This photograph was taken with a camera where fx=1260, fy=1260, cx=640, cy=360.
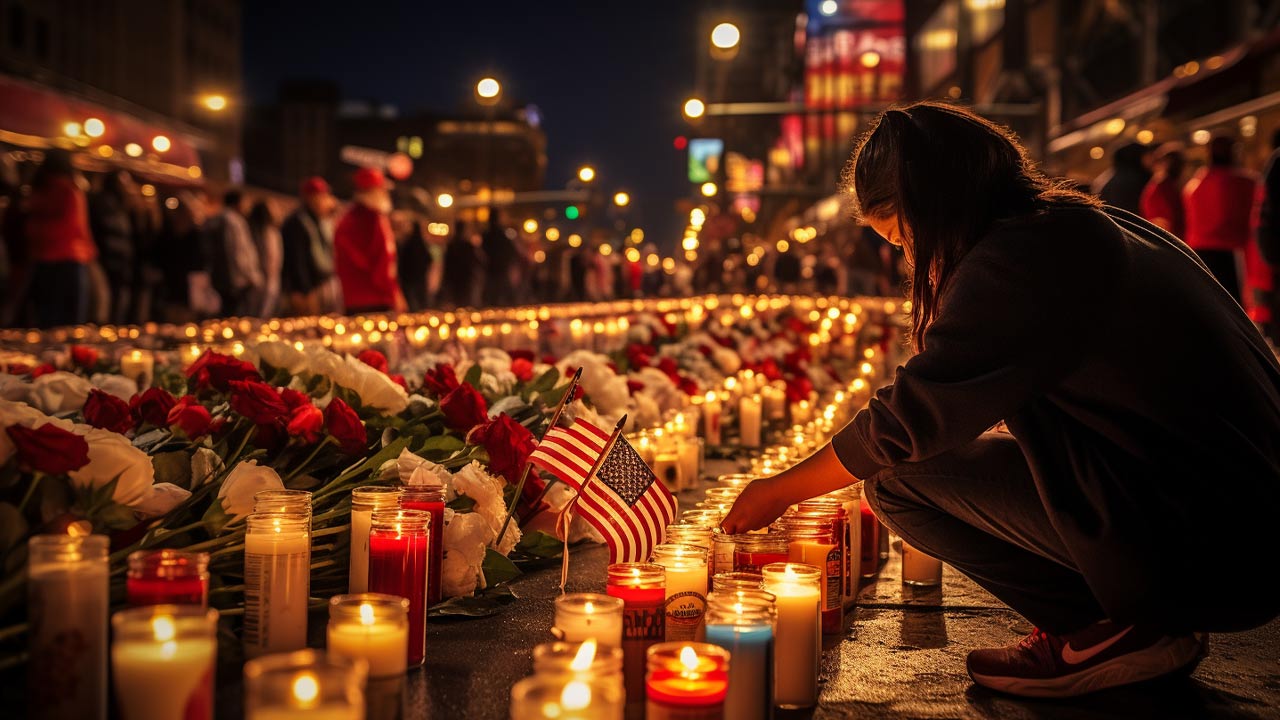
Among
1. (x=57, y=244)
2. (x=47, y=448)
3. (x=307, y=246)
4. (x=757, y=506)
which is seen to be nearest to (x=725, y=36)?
(x=307, y=246)

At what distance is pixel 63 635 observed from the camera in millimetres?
2271

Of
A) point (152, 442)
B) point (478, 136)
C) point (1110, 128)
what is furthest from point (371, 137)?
→ point (152, 442)

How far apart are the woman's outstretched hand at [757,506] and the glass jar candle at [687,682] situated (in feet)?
3.28

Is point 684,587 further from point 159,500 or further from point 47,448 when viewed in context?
point 47,448

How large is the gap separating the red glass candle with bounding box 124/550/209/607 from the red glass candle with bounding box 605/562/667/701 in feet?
2.82

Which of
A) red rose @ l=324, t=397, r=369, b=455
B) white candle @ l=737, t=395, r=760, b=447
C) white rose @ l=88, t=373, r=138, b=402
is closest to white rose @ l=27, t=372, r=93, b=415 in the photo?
white rose @ l=88, t=373, r=138, b=402

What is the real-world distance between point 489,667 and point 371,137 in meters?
97.8

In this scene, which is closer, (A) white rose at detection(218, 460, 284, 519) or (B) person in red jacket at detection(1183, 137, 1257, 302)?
(A) white rose at detection(218, 460, 284, 519)

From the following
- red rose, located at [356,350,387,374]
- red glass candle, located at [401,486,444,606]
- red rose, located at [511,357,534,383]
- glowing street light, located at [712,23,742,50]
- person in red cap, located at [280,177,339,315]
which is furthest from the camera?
glowing street light, located at [712,23,742,50]

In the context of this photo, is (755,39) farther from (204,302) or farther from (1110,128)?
(204,302)

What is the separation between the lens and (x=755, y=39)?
93.1m

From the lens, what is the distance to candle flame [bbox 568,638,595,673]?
6.53 ft

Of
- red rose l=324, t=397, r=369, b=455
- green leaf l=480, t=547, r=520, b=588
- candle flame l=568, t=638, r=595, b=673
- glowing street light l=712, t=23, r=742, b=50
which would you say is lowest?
green leaf l=480, t=547, r=520, b=588

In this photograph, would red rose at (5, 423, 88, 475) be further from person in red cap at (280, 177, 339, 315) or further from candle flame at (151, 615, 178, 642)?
person in red cap at (280, 177, 339, 315)
